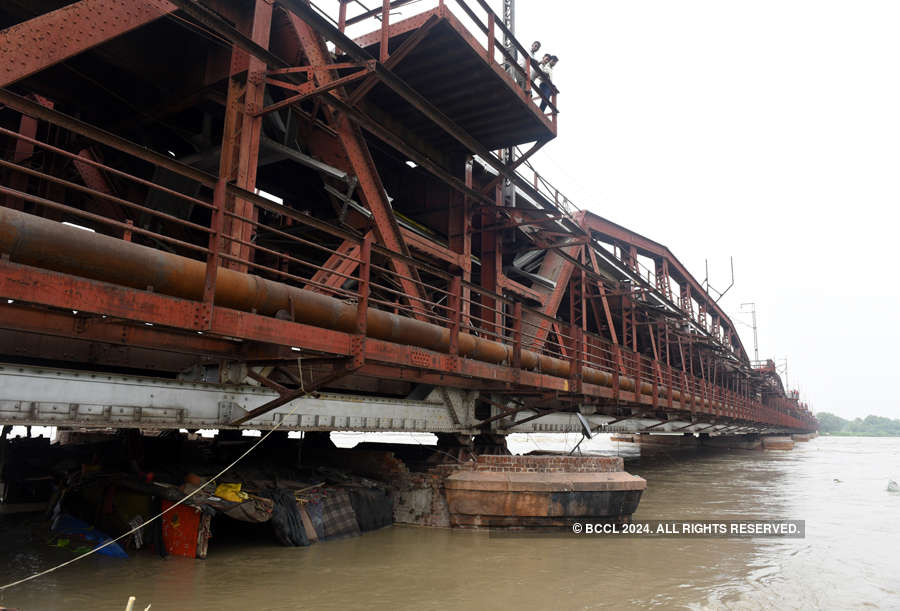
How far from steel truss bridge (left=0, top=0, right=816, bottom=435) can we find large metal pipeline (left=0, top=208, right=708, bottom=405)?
2 centimetres

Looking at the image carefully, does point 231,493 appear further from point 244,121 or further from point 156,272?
point 244,121

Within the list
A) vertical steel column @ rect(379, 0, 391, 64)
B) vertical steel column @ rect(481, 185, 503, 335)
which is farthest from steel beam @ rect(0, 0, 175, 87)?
vertical steel column @ rect(481, 185, 503, 335)

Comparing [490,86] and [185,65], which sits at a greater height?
[490,86]

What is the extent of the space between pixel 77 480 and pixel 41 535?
3.14 feet

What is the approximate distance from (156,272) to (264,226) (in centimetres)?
115

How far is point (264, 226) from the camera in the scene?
566cm

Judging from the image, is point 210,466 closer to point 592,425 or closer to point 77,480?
point 77,480

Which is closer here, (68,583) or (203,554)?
(68,583)

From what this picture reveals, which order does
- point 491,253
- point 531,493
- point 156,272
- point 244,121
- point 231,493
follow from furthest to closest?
point 491,253
point 531,493
point 244,121
point 231,493
point 156,272

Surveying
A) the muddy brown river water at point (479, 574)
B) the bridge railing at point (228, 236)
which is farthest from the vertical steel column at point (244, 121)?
the muddy brown river water at point (479, 574)

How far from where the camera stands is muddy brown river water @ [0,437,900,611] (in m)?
6.38

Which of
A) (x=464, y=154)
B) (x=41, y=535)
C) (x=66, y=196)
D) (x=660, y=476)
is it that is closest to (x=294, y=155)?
(x=66, y=196)

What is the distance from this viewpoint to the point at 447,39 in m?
11.3

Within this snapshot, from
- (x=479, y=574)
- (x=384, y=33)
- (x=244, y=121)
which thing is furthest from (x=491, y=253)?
(x=479, y=574)
